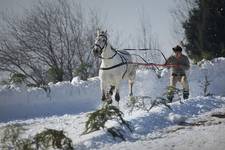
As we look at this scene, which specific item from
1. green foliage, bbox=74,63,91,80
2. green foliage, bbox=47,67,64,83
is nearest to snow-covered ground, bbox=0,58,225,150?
green foliage, bbox=74,63,91,80


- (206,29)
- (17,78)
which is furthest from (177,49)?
(206,29)

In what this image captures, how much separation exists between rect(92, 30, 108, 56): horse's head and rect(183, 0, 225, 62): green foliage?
673 inches

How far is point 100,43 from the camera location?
12.8 metres

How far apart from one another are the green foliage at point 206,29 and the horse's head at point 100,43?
17.1 m

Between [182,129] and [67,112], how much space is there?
8365mm

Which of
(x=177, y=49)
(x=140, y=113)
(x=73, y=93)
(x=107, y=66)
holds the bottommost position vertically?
(x=140, y=113)

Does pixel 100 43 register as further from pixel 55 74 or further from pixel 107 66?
pixel 55 74

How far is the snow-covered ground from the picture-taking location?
751 cm

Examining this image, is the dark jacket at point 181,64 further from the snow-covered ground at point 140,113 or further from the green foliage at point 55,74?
the green foliage at point 55,74

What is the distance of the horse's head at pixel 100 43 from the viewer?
12680 millimetres

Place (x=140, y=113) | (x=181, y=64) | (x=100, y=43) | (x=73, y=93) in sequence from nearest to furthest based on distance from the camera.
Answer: (x=140, y=113) → (x=100, y=43) → (x=181, y=64) → (x=73, y=93)

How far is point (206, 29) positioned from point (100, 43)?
18448mm

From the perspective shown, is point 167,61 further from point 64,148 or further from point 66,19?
point 66,19

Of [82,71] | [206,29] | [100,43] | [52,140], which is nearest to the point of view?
[52,140]
